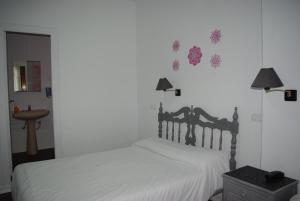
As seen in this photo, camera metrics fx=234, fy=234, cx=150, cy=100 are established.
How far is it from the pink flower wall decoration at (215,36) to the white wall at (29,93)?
3882 mm

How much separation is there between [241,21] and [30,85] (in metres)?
4.46

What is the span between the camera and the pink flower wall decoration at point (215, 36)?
2686 millimetres

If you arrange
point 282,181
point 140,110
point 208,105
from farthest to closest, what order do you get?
point 140,110, point 208,105, point 282,181

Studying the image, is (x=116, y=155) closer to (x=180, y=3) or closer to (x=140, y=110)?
(x=140, y=110)

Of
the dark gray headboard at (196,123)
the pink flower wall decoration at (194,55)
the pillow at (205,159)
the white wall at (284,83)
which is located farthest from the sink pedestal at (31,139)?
the white wall at (284,83)

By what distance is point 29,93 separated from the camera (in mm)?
5059

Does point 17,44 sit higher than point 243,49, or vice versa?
point 17,44

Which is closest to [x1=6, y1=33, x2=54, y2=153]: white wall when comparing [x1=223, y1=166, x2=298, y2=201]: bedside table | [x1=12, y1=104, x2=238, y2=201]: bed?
[x1=12, y1=104, x2=238, y2=201]: bed

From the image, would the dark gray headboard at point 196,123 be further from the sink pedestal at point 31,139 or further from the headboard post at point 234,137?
the sink pedestal at point 31,139

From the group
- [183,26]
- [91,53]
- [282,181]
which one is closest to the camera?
[282,181]

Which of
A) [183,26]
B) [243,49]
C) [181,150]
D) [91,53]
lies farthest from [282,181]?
[91,53]

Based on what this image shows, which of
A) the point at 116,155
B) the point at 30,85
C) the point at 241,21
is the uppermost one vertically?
the point at 241,21

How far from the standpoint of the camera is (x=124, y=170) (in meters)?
2.39

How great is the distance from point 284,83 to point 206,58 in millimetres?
1056
